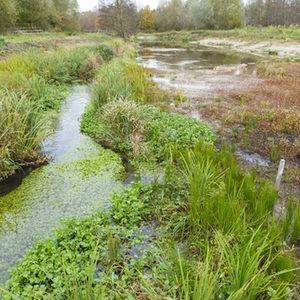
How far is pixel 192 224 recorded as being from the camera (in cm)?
349

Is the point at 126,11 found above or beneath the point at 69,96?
above

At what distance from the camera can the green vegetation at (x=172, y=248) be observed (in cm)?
237

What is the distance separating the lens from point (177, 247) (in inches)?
130

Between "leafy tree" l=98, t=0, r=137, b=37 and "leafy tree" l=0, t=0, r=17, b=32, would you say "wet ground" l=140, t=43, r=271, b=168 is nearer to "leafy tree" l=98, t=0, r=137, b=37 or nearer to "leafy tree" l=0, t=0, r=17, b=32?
"leafy tree" l=0, t=0, r=17, b=32

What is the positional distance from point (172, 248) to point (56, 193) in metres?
2.32

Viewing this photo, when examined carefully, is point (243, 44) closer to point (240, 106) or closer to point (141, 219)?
point (240, 106)

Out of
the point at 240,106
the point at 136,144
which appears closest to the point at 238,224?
the point at 136,144

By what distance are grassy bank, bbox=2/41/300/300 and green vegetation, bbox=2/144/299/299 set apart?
0.01m

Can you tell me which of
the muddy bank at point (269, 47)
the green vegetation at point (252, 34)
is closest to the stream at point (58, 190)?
the muddy bank at point (269, 47)

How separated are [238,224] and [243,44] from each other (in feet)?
114

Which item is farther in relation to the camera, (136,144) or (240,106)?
(240,106)

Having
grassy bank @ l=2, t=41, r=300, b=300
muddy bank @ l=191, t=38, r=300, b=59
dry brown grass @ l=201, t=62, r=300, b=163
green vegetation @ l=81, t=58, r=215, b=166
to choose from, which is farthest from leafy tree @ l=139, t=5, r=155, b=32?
grassy bank @ l=2, t=41, r=300, b=300

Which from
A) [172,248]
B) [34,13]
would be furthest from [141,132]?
[34,13]

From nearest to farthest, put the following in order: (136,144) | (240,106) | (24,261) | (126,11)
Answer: (24,261) → (136,144) → (240,106) → (126,11)
